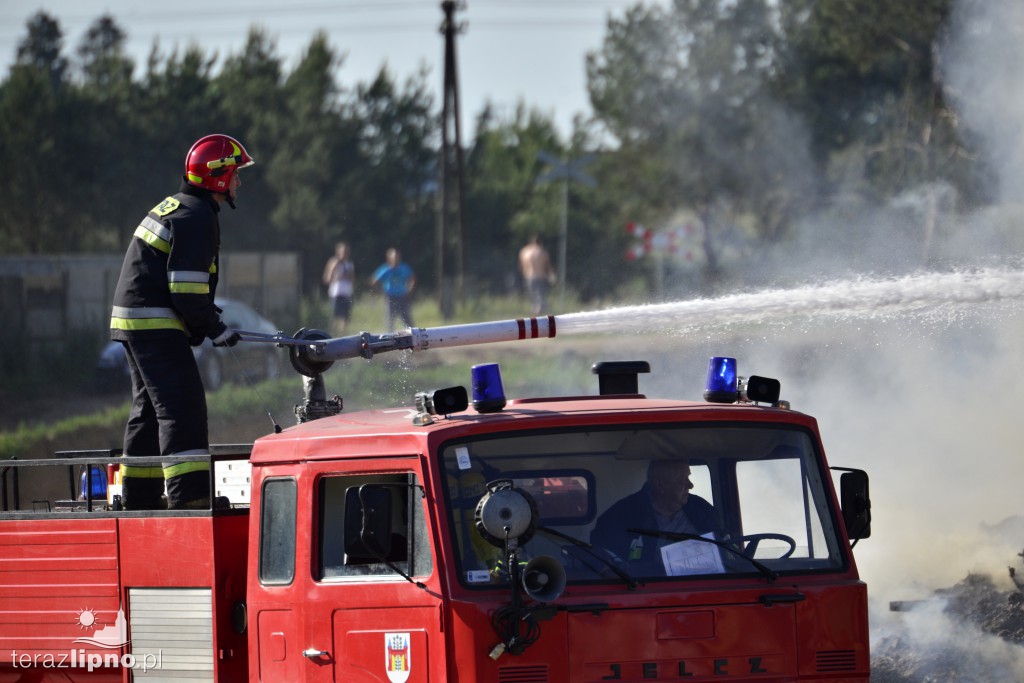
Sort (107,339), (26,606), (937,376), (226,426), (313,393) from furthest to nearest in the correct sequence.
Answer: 1. (107,339)
2. (226,426)
3. (937,376)
4. (313,393)
5. (26,606)

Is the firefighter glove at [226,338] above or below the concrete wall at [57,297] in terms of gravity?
below

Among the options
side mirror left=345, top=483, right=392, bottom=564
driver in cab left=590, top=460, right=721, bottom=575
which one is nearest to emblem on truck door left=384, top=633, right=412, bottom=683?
side mirror left=345, top=483, right=392, bottom=564

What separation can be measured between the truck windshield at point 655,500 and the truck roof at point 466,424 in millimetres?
47

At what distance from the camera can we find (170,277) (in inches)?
263

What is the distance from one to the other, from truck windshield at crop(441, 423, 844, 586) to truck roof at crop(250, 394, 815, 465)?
0.15ft

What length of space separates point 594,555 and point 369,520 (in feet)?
2.81

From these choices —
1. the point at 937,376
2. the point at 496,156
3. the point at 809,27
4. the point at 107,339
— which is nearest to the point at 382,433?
the point at 937,376

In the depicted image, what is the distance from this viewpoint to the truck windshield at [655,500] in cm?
518

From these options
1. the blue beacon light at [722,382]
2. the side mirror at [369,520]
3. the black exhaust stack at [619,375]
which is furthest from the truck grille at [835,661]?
the black exhaust stack at [619,375]

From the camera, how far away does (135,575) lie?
607 cm

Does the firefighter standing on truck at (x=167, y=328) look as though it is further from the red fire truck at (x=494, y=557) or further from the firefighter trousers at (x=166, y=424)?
the red fire truck at (x=494, y=557)

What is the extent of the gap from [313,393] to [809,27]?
2597cm

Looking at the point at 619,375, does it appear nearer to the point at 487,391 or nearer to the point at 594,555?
the point at 487,391

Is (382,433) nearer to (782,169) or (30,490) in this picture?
(30,490)
